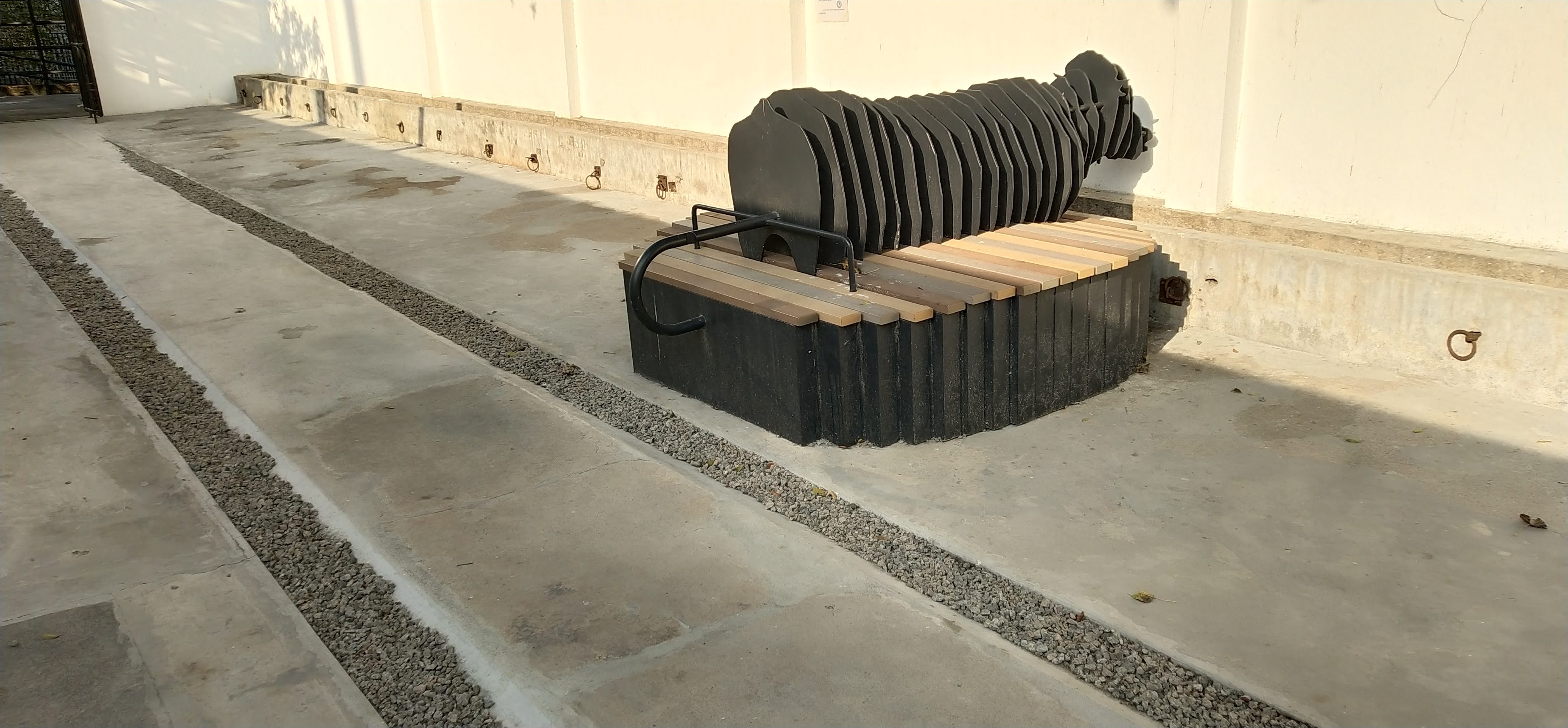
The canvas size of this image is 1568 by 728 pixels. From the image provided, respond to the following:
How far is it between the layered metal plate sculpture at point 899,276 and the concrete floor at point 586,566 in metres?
0.64

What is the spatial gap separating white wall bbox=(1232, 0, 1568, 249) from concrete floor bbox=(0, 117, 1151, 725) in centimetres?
355

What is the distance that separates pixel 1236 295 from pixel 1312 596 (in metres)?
2.81

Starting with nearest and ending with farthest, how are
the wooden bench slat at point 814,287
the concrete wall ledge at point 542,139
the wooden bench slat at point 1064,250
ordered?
the wooden bench slat at point 814,287 → the wooden bench slat at point 1064,250 → the concrete wall ledge at point 542,139

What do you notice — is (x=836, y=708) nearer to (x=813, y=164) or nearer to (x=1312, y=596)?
(x=1312, y=596)

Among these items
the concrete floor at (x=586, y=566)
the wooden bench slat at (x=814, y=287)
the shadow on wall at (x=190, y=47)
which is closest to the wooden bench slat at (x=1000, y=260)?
the wooden bench slat at (x=814, y=287)

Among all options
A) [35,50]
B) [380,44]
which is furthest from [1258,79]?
[35,50]

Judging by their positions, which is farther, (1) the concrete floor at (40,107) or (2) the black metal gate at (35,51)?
(2) the black metal gate at (35,51)

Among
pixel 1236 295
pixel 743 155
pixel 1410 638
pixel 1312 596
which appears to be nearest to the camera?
pixel 1410 638

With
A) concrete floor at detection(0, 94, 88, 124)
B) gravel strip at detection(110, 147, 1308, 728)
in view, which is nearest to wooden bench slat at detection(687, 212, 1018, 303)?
gravel strip at detection(110, 147, 1308, 728)

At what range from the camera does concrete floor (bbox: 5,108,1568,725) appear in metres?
3.21

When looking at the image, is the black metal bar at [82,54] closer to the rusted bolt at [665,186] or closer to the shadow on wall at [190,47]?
the shadow on wall at [190,47]

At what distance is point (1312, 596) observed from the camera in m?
3.55

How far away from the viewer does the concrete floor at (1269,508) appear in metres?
3.21

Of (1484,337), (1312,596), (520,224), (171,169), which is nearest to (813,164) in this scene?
(1312,596)
